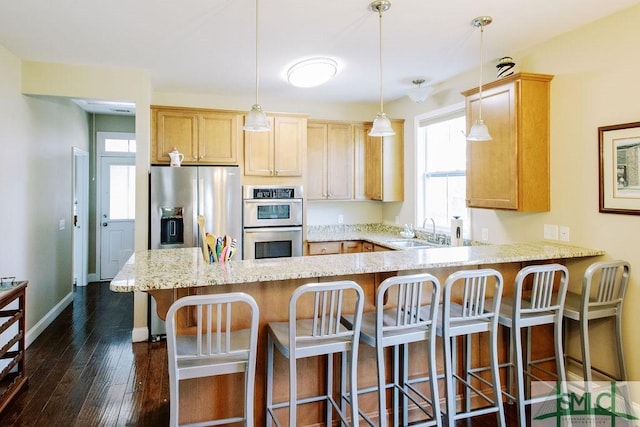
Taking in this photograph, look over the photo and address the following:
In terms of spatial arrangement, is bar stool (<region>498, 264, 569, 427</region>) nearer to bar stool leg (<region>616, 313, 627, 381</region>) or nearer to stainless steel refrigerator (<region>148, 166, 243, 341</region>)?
bar stool leg (<region>616, 313, 627, 381</region>)

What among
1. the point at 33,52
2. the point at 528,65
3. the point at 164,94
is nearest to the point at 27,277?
the point at 33,52

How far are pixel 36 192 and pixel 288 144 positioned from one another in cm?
263

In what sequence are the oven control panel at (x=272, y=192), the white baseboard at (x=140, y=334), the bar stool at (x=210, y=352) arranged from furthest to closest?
the oven control panel at (x=272, y=192)
the white baseboard at (x=140, y=334)
the bar stool at (x=210, y=352)

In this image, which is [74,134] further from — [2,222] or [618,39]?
[618,39]

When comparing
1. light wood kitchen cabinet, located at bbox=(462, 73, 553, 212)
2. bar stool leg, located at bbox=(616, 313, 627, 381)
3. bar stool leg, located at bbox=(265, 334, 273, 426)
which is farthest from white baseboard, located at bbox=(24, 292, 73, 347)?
bar stool leg, located at bbox=(616, 313, 627, 381)

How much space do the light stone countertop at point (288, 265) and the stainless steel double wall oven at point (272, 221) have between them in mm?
1529

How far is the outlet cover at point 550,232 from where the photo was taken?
3016mm

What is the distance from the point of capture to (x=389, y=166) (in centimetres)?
488

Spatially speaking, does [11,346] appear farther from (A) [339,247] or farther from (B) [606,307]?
(B) [606,307]

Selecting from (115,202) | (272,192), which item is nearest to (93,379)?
(272,192)

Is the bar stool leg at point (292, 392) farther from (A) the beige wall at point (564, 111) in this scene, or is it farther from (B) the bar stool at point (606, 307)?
(A) the beige wall at point (564, 111)

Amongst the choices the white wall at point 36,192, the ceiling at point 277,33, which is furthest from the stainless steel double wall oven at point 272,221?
the white wall at point 36,192

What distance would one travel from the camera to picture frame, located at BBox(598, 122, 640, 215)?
248 centimetres

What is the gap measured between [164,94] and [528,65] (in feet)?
12.4
